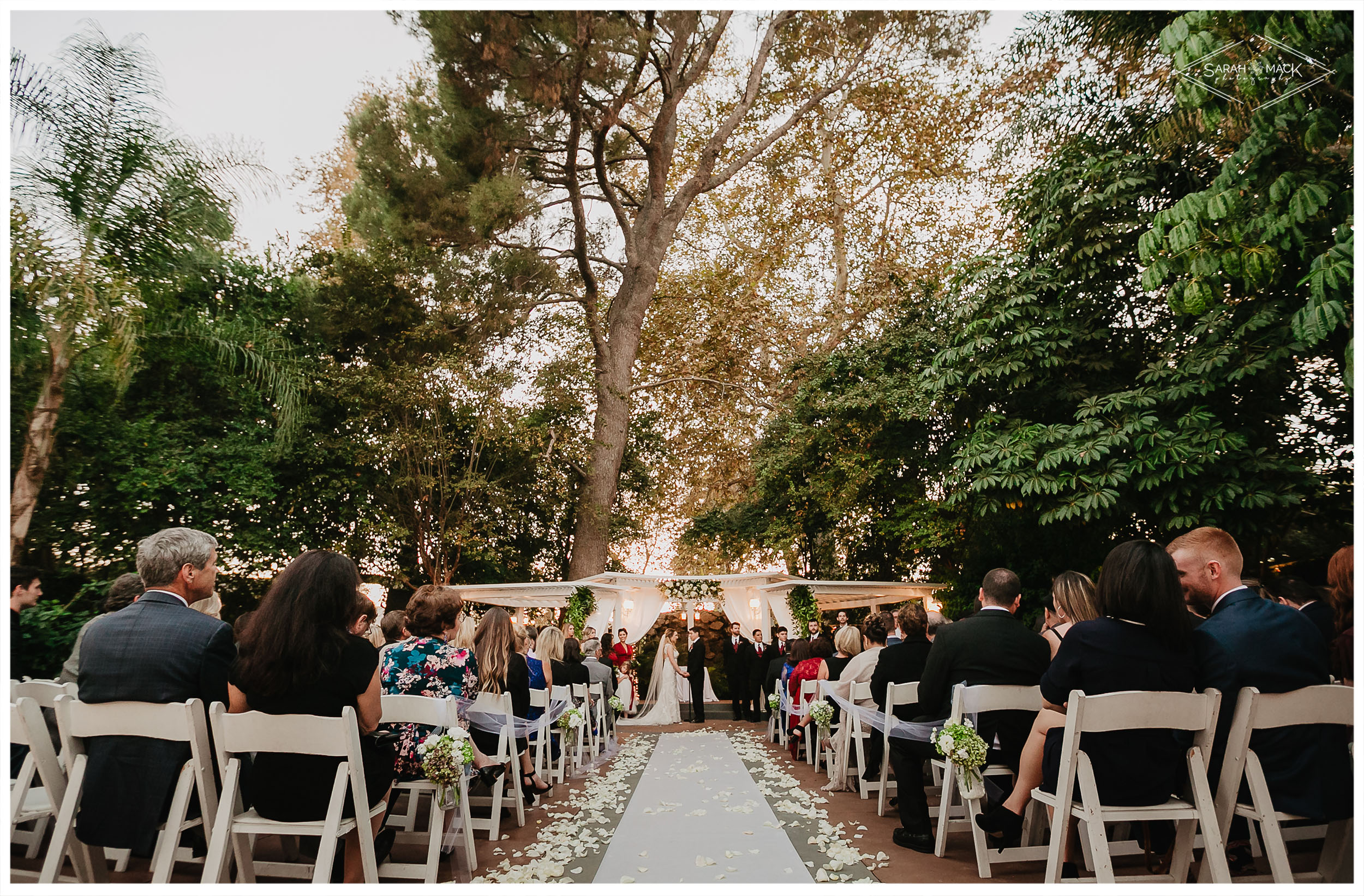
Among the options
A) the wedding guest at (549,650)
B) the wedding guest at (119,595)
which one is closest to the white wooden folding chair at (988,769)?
the wedding guest at (549,650)

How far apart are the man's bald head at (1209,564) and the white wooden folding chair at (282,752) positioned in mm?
3369

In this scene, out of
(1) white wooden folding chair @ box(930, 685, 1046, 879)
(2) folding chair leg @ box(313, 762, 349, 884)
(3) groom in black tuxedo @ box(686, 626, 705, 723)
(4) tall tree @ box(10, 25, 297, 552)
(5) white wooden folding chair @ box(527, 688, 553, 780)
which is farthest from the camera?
(3) groom in black tuxedo @ box(686, 626, 705, 723)

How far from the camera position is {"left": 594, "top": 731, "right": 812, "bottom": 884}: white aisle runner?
13.2 feet

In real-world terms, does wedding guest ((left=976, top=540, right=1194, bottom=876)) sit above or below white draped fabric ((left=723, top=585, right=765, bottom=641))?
above

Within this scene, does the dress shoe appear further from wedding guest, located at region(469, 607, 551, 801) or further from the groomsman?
the groomsman

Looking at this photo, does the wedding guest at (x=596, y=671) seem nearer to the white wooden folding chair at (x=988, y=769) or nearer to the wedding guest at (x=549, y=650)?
the wedding guest at (x=549, y=650)

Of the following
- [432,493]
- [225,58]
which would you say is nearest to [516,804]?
[225,58]

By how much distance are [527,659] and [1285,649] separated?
5.14 meters

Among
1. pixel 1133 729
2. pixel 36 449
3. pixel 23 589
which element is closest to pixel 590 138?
pixel 36 449

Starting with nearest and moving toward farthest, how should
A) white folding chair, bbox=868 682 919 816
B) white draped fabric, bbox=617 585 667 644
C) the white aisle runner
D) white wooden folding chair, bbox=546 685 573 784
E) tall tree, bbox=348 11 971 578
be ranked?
1. the white aisle runner
2. white folding chair, bbox=868 682 919 816
3. white wooden folding chair, bbox=546 685 573 784
4. tall tree, bbox=348 11 971 578
5. white draped fabric, bbox=617 585 667 644

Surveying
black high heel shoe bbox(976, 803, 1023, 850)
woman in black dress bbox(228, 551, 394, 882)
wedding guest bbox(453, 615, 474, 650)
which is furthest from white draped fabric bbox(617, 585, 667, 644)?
woman in black dress bbox(228, 551, 394, 882)

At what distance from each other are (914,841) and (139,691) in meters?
3.91

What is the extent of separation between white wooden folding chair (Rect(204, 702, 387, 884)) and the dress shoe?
307cm

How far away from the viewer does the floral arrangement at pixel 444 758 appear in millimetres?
3607
